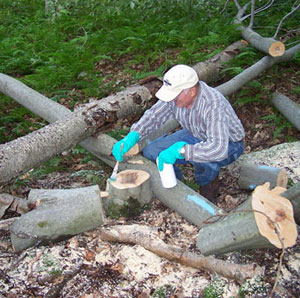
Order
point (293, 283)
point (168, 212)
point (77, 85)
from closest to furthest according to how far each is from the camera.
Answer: point (293, 283), point (168, 212), point (77, 85)

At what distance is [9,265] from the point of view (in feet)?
10.3

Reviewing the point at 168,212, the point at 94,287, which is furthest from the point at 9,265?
the point at 168,212

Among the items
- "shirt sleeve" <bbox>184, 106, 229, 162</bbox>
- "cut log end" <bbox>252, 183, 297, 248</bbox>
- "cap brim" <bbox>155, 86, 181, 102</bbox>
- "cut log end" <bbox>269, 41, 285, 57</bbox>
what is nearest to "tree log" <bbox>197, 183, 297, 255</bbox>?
"cut log end" <bbox>252, 183, 297, 248</bbox>

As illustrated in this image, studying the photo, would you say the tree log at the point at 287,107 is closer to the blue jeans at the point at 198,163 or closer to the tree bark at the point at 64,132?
the blue jeans at the point at 198,163

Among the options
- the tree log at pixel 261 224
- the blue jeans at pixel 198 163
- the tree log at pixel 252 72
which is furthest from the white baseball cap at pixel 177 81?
the tree log at pixel 252 72

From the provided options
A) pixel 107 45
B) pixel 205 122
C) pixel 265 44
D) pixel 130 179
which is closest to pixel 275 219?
pixel 205 122

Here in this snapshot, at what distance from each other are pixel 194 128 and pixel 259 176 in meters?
0.92

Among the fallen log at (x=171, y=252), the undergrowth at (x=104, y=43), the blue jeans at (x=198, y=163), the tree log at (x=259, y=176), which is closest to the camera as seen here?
the fallen log at (x=171, y=252)

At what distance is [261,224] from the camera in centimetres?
264

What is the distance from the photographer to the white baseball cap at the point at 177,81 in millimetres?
3525

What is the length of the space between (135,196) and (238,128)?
1.42 m

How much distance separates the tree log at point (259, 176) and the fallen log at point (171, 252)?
A: 1225 millimetres

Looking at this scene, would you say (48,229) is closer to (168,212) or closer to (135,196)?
(135,196)

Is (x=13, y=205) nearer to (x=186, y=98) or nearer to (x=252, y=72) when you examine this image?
(x=186, y=98)
